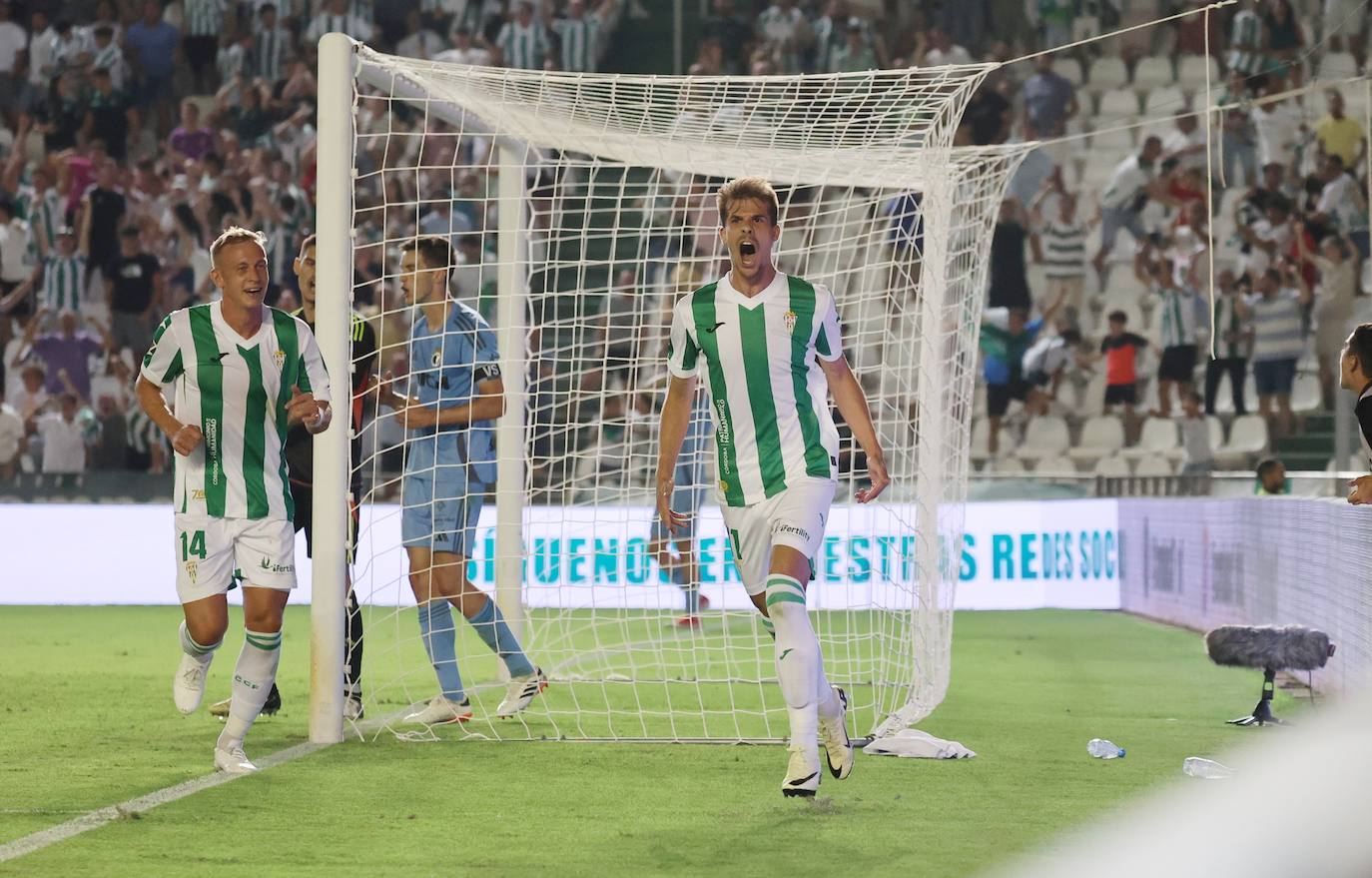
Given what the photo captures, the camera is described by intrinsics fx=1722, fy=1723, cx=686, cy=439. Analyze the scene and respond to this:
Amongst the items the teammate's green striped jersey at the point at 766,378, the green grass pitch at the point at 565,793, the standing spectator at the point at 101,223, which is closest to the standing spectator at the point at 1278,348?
the green grass pitch at the point at 565,793

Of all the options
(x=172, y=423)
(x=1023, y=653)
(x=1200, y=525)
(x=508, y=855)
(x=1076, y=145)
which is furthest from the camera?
(x=1076, y=145)

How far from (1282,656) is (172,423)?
488 cm

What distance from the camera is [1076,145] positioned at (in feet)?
62.0

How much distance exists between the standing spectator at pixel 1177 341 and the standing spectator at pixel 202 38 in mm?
11001

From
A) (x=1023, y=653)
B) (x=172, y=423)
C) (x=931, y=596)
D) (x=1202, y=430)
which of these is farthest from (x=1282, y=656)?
(x=1202, y=430)

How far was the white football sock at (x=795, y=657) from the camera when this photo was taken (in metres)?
5.52

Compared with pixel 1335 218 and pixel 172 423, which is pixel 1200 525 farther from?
pixel 172 423

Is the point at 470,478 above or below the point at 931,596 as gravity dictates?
above

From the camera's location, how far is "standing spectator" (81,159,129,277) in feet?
58.0

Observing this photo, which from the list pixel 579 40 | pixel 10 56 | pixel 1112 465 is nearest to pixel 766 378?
pixel 1112 465

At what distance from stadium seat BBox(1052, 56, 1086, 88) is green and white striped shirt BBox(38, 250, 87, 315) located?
35.1 ft

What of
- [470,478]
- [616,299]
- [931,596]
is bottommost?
[931,596]

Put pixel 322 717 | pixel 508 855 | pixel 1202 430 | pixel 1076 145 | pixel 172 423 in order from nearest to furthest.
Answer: pixel 508 855 < pixel 172 423 < pixel 322 717 < pixel 1202 430 < pixel 1076 145

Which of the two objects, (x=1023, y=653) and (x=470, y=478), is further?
(x=1023, y=653)
